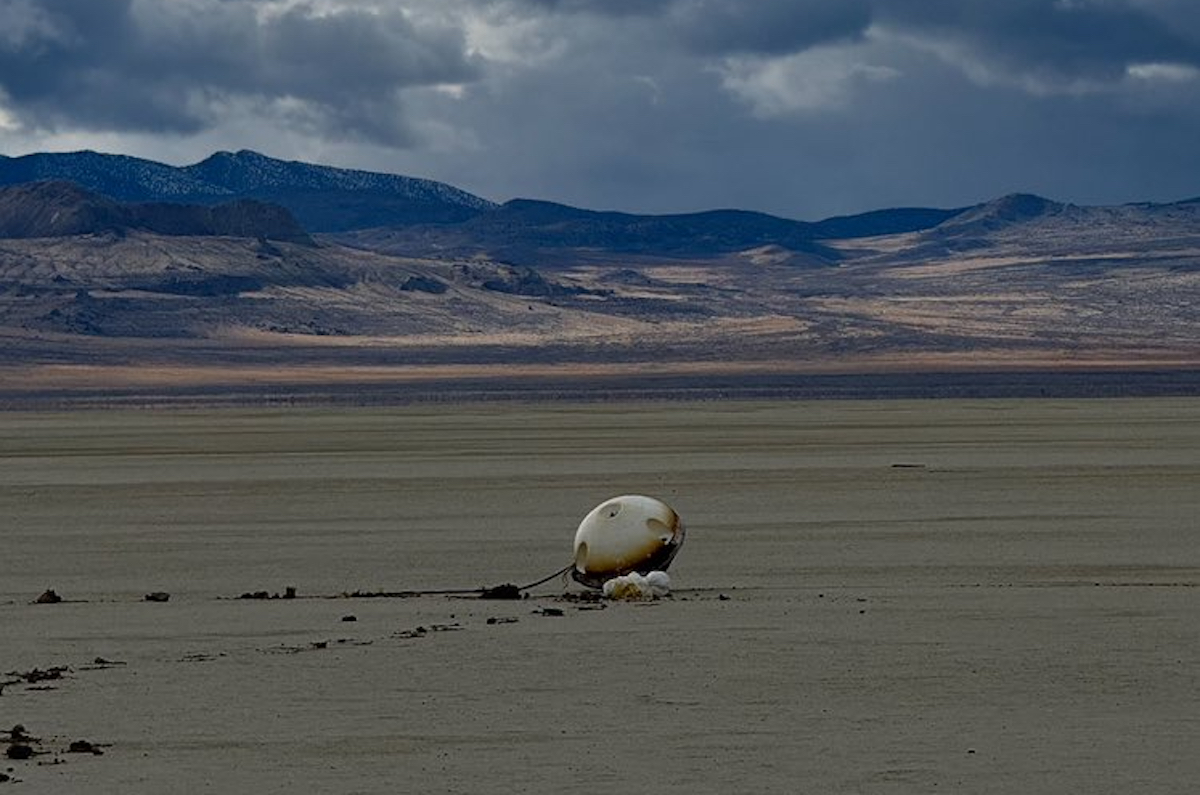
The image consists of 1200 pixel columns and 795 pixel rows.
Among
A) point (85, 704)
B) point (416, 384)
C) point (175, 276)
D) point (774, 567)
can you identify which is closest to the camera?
point (85, 704)

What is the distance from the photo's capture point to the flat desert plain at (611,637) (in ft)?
41.1

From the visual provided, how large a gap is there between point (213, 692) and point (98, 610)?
545 cm

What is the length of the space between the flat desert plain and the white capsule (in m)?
0.41

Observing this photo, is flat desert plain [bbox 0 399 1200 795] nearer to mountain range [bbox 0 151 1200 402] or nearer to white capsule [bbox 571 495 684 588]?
white capsule [bbox 571 495 684 588]

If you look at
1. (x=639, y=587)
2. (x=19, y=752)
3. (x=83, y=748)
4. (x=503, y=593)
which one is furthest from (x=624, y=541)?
(x=19, y=752)

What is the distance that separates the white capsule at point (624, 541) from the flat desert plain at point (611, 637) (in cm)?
41

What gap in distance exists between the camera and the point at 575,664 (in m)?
16.1

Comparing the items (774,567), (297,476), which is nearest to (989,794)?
(774,567)

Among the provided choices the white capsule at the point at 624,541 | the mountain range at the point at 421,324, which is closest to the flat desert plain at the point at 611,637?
the white capsule at the point at 624,541

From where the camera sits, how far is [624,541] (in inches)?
836

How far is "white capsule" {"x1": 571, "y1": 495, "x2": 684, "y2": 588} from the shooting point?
21078mm

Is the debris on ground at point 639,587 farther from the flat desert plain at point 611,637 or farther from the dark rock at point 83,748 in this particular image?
the dark rock at point 83,748

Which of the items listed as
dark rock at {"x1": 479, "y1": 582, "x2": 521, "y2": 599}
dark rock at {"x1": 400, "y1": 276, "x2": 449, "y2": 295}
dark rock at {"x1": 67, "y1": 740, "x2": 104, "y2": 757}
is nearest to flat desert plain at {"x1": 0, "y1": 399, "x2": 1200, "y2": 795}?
dark rock at {"x1": 67, "y1": 740, "x2": 104, "y2": 757}

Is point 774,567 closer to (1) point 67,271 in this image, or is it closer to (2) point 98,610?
(2) point 98,610
